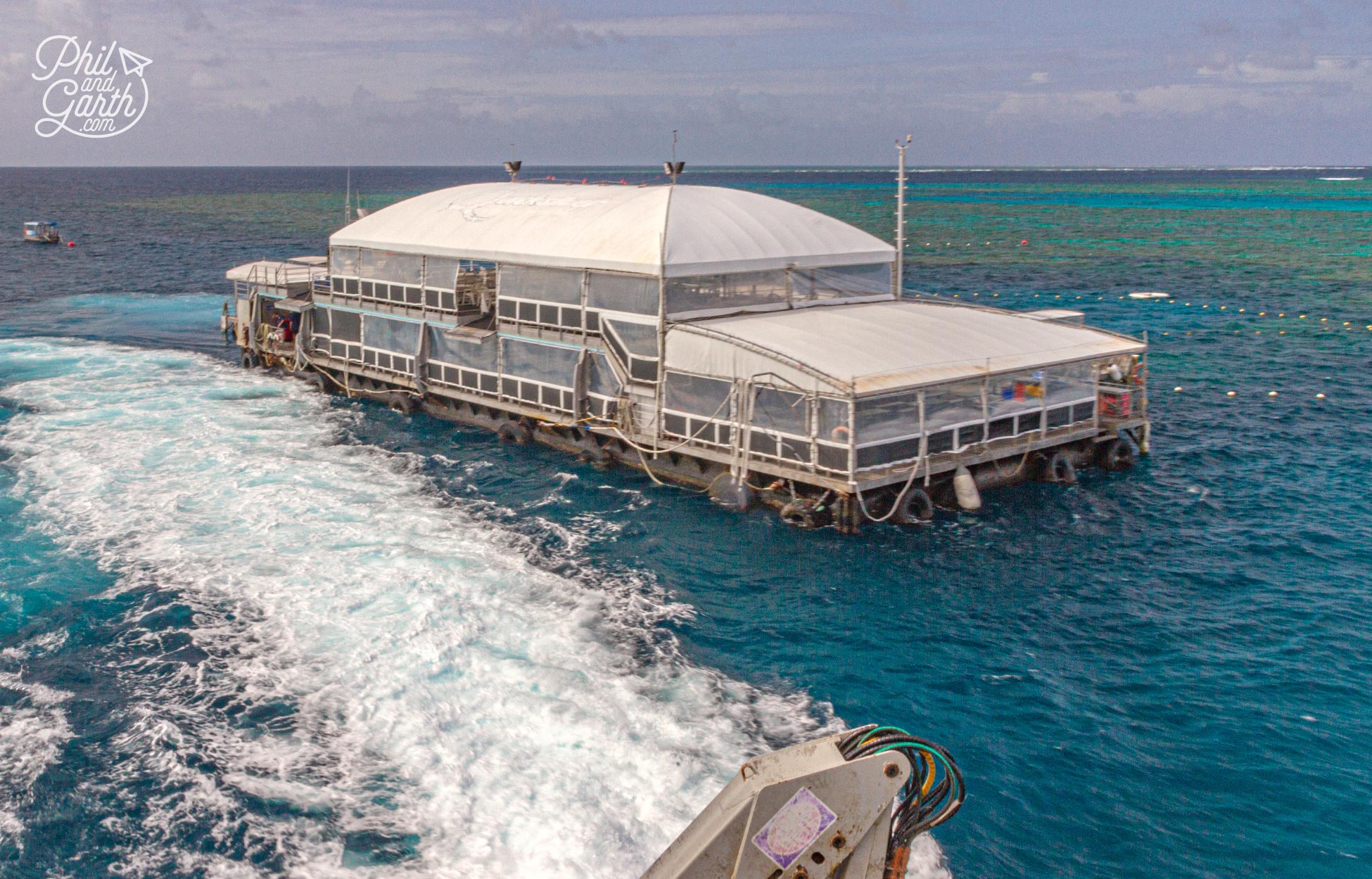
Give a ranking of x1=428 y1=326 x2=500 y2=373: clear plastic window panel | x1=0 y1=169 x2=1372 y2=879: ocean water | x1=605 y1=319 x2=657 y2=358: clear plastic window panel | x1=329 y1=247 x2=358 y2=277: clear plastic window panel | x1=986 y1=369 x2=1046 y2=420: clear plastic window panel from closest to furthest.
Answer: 1. x1=0 y1=169 x2=1372 y2=879: ocean water
2. x1=986 y1=369 x2=1046 y2=420: clear plastic window panel
3. x1=605 y1=319 x2=657 y2=358: clear plastic window panel
4. x1=428 y1=326 x2=500 y2=373: clear plastic window panel
5. x1=329 y1=247 x2=358 y2=277: clear plastic window panel

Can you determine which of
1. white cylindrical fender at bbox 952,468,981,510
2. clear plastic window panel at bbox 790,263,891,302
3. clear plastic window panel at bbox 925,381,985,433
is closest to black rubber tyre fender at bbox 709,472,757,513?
clear plastic window panel at bbox 925,381,985,433

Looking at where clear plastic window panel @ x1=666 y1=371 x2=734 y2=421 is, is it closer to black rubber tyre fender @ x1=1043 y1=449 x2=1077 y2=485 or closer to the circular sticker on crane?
black rubber tyre fender @ x1=1043 y1=449 x2=1077 y2=485

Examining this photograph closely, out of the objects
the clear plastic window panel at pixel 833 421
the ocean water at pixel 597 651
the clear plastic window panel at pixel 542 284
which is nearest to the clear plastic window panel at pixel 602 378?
the clear plastic window panel at pixel 542 284

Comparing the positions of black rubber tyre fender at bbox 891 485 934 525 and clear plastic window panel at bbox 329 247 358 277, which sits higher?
clear plastic window panel at bbox 329 247 358 277

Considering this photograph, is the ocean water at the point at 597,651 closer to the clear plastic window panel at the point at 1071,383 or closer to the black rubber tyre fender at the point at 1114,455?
the black rubber tyre fender at the point at 1114,455

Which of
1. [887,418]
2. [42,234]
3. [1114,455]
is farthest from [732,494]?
[42,234]

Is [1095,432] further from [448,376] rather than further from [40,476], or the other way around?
[40,476]
